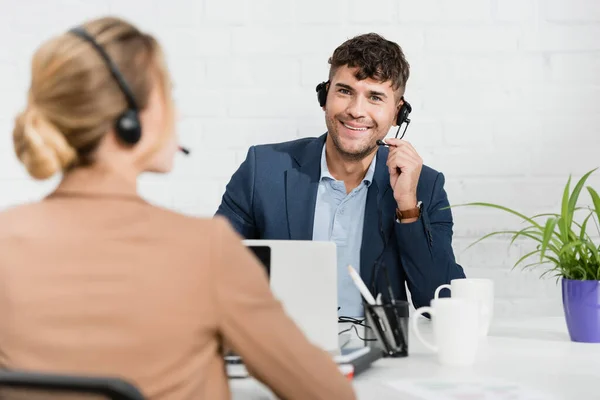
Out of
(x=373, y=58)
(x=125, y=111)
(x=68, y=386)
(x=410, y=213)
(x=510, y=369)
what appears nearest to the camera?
(x=68, y=386)

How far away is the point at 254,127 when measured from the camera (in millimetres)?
2408

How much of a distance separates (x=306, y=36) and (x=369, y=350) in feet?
4.18

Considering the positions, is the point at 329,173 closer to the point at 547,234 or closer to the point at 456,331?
the point at 547,234

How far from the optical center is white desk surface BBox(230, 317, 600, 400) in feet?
3.92

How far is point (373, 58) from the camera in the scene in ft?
7.08

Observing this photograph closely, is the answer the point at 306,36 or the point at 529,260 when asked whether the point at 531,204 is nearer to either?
the point at 529,260

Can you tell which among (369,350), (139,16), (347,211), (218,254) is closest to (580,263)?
(369,350)

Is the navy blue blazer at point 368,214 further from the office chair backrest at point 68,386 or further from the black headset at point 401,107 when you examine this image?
the office chair backrest at point 68,386

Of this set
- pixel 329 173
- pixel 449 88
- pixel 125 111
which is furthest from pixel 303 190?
pixel 125 111

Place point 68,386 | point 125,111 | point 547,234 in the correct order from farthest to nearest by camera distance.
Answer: point 547,234
point 125,111
point 68,386

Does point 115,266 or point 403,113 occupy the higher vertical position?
point 403,113

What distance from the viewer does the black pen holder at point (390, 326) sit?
1436mm

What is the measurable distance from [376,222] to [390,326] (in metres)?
0.71

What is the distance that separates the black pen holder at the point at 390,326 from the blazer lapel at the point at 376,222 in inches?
23.1
